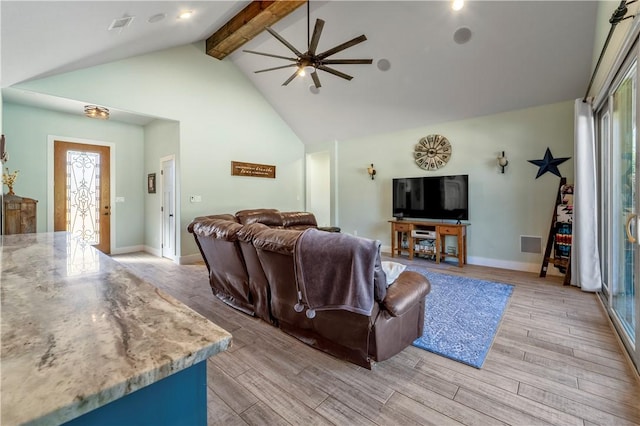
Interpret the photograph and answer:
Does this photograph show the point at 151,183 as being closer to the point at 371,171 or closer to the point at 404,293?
the point at 371,171

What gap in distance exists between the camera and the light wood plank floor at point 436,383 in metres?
1.62

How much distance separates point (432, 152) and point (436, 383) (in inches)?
178

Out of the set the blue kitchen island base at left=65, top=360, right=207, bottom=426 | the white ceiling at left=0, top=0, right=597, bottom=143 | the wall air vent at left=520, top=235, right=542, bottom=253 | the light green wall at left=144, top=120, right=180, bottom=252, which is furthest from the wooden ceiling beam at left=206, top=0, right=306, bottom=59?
the wall air vent at left=520, top=235, right=542, bottom=253

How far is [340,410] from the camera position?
1.66 meters

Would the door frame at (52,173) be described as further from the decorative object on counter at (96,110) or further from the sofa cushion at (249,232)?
the sofa cushion at (249,232)

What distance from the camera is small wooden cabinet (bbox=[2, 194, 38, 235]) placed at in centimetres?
362

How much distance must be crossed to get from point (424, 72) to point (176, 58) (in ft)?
14.2

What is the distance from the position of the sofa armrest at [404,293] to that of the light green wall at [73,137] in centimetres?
612

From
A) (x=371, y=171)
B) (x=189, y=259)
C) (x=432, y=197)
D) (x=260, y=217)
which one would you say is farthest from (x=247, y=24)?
(x=432, y=197)

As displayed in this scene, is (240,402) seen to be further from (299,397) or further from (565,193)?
(565,193)

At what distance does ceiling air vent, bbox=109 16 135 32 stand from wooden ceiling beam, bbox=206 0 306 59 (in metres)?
1.79

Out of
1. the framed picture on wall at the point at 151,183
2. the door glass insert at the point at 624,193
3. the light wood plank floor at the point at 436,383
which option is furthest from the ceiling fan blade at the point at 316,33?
the framed picture on wall at the point at 151,183

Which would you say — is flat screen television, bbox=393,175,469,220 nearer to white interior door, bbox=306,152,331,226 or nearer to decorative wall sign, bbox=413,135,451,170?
decorative wall sign, bbox=413,135,451,170

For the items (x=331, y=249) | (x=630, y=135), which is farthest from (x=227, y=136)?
(x=630, y=135)
